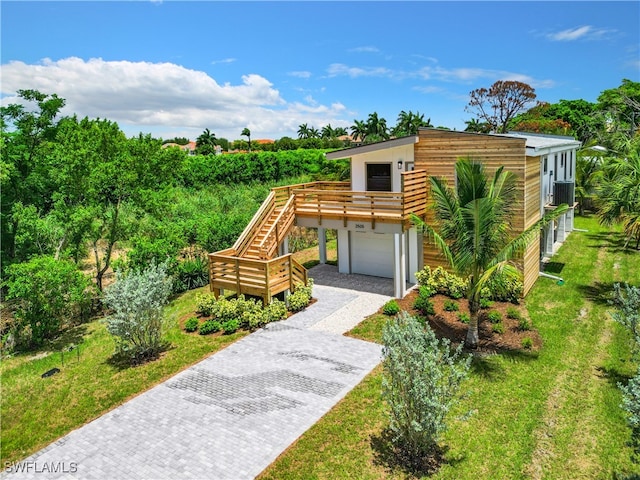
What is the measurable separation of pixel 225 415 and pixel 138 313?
14.3ft

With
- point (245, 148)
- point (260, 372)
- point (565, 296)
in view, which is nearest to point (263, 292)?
point (260, 372)

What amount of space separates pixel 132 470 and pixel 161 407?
232cm

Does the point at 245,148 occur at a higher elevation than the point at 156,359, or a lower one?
higher

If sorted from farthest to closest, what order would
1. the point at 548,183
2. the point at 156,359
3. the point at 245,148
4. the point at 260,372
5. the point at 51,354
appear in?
the point at 245,148 → the point at 548,183 → the point at 51,354 → the point at 156,359 → the point at 260,372

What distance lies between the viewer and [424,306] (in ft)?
53.1

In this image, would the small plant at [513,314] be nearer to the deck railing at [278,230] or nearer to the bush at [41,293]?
the deck railing at [278,230]

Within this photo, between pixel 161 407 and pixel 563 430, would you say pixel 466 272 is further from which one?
pixel 161 407

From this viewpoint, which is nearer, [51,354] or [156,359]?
[156,359]

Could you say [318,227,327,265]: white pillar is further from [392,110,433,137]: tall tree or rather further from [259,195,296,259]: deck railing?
[392,110,433,137]: tall tree

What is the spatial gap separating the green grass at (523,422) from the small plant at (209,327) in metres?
4.69

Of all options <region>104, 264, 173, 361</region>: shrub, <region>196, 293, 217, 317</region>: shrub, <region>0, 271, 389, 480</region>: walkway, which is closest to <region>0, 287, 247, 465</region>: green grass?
<region>0, 271, 389, 480</region>: walkway

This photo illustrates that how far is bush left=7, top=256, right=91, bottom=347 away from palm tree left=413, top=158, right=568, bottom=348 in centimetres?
1241

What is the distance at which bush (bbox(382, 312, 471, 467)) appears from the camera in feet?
26.6

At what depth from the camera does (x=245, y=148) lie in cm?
9450
